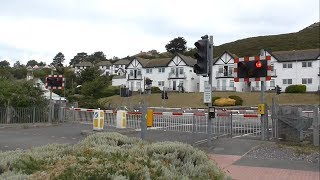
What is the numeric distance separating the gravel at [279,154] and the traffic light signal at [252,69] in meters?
2.66

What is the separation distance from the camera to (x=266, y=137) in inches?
591

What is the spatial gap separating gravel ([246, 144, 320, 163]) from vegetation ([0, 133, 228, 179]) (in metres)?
5.29

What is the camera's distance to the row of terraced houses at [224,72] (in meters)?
69.6

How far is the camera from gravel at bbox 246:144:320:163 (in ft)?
38.0

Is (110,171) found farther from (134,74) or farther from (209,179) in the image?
(134,74)

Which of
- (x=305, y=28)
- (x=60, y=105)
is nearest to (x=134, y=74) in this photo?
(x=60, y=105)

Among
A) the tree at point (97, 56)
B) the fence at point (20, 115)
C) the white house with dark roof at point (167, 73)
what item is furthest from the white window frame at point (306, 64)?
the tree at point (97, 56)

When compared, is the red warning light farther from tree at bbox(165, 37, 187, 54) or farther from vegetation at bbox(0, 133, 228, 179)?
tree at bbox(165, 37, 187, 54)

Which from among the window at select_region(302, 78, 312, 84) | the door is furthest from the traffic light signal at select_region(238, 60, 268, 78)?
the door

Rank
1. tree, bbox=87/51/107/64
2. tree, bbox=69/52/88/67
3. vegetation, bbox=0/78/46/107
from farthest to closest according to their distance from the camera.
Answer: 1. tree, bbox=69/52/88/67
2. tree, bbox=87/51/107/64
3. vegetation, bbox=0/78/46/107

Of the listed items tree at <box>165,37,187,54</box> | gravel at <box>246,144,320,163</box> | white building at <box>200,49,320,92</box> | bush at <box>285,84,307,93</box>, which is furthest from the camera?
tree at <box>165,37,187,54</box>

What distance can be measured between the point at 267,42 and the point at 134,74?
75.5 metres

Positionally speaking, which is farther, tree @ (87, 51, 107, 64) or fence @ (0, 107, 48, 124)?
tree @ (87, 51, 107, 64)

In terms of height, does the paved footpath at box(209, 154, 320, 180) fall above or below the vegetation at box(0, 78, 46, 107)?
below
